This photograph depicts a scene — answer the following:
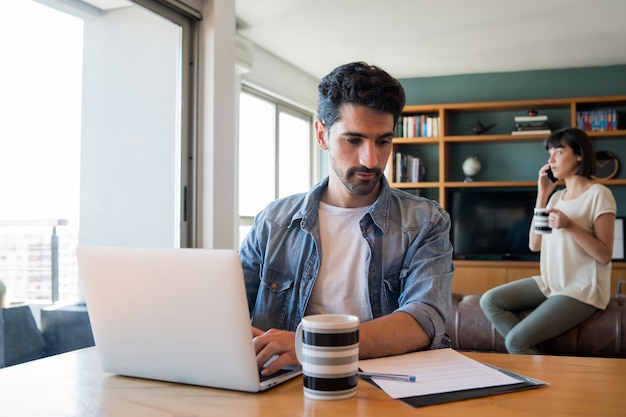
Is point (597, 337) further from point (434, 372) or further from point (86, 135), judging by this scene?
point (86, 135)

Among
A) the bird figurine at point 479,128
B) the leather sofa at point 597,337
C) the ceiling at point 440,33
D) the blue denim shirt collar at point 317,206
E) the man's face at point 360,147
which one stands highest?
the ceiling at point 440,33

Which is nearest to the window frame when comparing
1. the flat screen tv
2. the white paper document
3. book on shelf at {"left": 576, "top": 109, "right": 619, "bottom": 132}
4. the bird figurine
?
the flat screen tv

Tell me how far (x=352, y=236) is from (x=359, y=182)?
0.43 ft

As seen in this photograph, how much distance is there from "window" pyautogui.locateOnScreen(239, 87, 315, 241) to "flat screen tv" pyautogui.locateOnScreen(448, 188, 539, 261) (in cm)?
165

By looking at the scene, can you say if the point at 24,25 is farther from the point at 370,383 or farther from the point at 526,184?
the point at 526,184

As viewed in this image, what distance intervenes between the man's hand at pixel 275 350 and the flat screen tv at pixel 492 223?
512cm

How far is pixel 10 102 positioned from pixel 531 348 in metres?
2.40

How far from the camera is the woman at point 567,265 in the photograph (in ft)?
8.64

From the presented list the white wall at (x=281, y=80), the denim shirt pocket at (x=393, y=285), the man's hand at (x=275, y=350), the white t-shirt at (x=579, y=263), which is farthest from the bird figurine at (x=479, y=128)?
the man's hand at (x=275, y=350)

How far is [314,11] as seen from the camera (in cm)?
428

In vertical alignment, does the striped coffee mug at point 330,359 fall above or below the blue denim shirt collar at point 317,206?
below

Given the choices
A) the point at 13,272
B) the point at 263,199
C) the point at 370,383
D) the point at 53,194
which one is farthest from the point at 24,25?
the point at 263,199

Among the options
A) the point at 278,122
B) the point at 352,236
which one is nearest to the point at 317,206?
the point at 352,236

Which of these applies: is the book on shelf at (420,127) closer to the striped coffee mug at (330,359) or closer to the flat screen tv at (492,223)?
the flat screen tv at (492,223)
